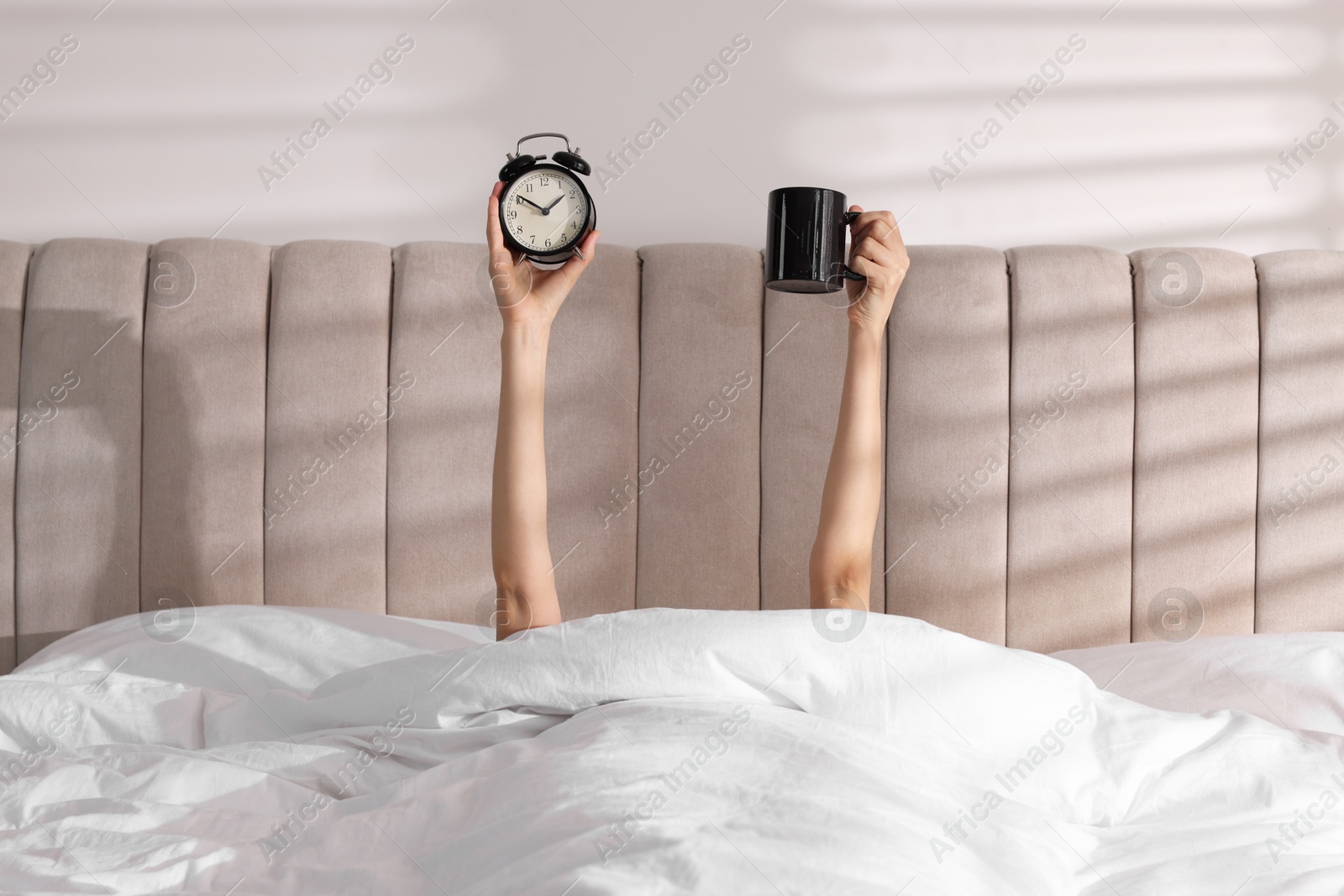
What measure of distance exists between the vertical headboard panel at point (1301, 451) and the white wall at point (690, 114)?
8.3 inches

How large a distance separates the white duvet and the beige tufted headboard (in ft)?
1.39

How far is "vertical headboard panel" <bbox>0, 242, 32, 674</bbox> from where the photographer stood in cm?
136

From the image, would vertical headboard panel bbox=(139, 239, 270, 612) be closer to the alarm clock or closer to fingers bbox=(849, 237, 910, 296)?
the alarm clock

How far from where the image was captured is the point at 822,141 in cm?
155

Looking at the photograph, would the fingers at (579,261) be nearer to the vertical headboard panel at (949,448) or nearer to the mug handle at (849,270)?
the mug handle at (849,270)

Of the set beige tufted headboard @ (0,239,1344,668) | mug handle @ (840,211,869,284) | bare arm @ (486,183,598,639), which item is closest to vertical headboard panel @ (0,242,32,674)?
beige tufted headboard @ (0,239,1344,668)

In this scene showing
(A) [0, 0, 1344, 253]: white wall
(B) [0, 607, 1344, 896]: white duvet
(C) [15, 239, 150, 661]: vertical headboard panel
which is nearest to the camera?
(B) [0, 607, 1344, 896]: white duvet

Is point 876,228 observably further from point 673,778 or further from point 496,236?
point 673,778

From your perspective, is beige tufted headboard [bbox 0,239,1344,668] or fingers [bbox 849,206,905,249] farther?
beige tufted headboard [bbox 0,239,1344,668]

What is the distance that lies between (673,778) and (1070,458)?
3.36 feet

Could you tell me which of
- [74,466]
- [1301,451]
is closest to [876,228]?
[1301,451]

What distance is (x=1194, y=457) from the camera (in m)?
1.38

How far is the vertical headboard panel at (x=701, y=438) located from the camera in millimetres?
1384

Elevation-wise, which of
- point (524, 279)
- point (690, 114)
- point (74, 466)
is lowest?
point (74, 466)
